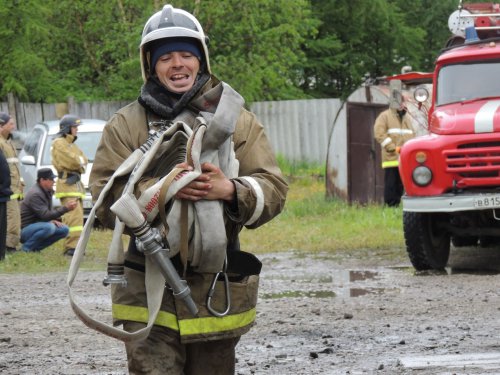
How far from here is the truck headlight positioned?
12.3 meters

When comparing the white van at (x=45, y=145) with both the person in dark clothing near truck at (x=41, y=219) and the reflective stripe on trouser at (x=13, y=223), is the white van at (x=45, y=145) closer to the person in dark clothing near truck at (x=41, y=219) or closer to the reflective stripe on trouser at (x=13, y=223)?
the person in dark clothing near truck at (x=41, y=219)

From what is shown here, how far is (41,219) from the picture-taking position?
1584cm

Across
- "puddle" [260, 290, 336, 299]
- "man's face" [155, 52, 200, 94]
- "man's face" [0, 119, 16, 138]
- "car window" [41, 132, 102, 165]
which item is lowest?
"puddle" [260, 290, 336, 299]

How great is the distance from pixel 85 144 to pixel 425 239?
817cm

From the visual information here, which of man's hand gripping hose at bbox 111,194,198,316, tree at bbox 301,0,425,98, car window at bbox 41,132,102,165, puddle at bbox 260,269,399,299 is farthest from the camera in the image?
tree at bbox 301,0,425,98

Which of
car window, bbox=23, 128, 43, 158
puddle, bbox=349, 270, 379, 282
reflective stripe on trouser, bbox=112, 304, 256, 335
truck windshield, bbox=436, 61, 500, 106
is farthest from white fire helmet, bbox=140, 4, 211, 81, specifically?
car window, bbox=23, 128, 43, 158

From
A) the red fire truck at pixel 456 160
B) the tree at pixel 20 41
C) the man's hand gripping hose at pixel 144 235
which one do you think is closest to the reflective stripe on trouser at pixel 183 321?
the man's hand gripping hose at pixel 144 235

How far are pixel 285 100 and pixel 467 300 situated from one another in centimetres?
2162

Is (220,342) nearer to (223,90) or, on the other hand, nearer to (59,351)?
(223,90)

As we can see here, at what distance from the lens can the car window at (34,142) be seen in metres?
19.6

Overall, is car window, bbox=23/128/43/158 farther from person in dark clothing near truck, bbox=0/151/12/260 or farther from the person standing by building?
the person standing by building

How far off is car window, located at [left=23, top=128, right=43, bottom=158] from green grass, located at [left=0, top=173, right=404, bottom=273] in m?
2.26

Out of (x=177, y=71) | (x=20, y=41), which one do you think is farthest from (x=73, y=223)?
(x=177, y=71)

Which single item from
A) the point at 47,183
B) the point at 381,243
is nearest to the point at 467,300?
the point at 381,243
